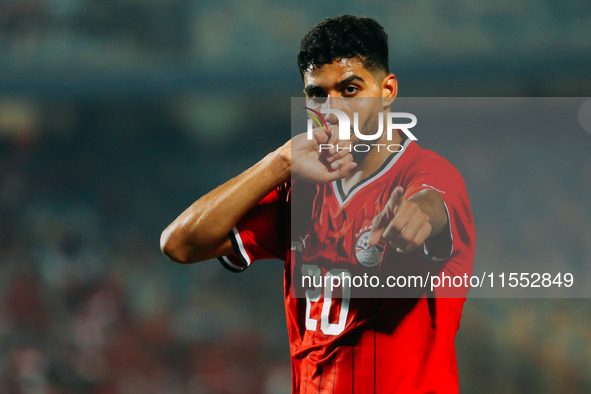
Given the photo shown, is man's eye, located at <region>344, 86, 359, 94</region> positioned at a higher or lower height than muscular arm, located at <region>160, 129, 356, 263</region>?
higher

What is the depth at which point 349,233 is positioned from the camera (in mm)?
1504

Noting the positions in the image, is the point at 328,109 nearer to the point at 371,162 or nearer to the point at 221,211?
the point at 371,162

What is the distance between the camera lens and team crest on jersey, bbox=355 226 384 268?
1427mm

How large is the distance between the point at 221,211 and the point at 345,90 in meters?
0.45

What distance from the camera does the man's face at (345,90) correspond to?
1452 millimetres

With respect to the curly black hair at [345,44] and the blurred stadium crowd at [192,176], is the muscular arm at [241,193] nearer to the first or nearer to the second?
the curly black hair at [345,44]

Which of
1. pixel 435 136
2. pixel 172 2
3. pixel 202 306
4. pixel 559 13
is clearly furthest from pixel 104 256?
pixel 559 13

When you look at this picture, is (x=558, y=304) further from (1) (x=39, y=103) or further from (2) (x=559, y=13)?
(1) (x=39, y=103)

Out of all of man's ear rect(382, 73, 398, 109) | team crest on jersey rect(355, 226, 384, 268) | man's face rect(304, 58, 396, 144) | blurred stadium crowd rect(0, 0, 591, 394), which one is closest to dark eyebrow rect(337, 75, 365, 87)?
man's face rect(304, 58, 396, 144)

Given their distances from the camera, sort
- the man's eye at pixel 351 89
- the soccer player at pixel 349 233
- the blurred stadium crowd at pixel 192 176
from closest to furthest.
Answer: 1. the soccer player at pixel 349 233
2. the man's eye at pixel 351 89
3. the blurred stadium crowd at pixel 192 176

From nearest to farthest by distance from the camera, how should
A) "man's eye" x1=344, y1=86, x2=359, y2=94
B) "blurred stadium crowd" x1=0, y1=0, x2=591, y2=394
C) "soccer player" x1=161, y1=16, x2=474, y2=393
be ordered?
"soccer player" x1=161, y1=16, x2=474, y2=393 → "man's eye" x1=344, y1=86, x2=359, y2=94 → "blurred stadium crowd" x1=0, y1=0, x2=591, y2=394

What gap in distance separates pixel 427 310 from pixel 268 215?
51 cm

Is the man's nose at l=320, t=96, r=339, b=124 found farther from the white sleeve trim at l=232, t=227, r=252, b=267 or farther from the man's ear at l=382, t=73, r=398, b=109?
the white sleeve trim at l=232, t=227, r=252, b=267

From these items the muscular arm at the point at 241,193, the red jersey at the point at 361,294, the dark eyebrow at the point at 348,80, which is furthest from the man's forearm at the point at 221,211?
the dark eyebrow at the point at 348,80
